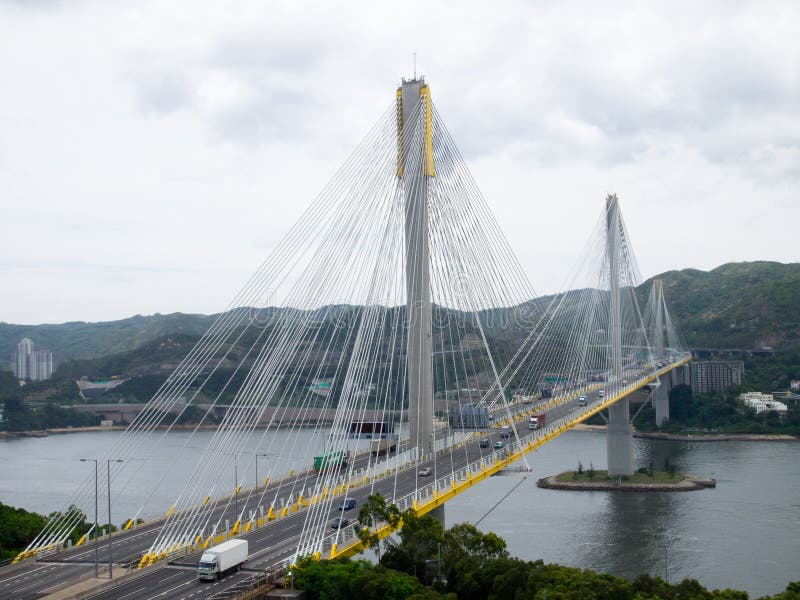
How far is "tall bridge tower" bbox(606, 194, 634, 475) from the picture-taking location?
3181cm

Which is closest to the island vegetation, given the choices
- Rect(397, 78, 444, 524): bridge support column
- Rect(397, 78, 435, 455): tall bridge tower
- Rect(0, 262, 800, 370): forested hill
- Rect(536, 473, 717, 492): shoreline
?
Rect(397, 78, 444, 524): bridge support column

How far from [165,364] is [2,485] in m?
37.4

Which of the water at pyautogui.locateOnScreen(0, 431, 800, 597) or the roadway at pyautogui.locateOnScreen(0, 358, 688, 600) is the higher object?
the roadway at pyautogui.locateOnScreen(0, 358, 688, 600)

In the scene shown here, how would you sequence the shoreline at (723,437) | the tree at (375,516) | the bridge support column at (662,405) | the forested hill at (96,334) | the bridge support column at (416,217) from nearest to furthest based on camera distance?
the tree at (375,516), the bridge support column at (416,217), the shoreline at (723,437), the bridge support column at (662,405), the forested hill at (96,334)

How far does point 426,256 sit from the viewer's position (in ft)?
57.0

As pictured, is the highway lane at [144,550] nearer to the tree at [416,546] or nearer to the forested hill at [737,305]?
the tree at [416,546]

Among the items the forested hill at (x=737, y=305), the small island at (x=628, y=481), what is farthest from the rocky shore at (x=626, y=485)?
the forested hill at (x=737, y=305)

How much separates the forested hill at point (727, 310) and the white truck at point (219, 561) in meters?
30.3

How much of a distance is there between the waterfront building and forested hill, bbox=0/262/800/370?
8.20m

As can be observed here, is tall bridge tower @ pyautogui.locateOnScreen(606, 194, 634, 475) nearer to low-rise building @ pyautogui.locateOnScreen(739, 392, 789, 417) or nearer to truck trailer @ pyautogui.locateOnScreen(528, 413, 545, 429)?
truck trailer @ pyautogui.locateOnScreen(528, 413, 545, 429)

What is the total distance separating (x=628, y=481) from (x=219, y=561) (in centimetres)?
2224

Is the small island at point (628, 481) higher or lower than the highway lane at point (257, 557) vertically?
lower

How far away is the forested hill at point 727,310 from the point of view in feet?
211

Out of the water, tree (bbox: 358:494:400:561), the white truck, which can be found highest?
tree (bbox: 358:494:400:561)
